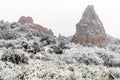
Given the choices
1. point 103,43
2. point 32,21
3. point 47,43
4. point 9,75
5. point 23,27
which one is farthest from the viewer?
point 32,21

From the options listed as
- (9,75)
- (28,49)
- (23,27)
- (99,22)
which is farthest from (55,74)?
(99,22)

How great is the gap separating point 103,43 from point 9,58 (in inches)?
1346

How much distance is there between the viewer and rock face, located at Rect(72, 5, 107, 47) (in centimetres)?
4863

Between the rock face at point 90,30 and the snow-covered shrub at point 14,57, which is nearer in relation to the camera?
the snow-covered shrub at point 14,57

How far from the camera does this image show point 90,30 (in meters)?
50.7

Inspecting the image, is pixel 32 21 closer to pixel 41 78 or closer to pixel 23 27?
pixel 23 27

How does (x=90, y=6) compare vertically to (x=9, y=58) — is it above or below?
above

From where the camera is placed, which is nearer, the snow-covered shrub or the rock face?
the snow-covered shrub

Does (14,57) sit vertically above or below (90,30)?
below

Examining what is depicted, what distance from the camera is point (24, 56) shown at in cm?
1792

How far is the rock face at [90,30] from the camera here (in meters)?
48.6

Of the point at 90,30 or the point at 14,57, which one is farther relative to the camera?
the point at 90,30

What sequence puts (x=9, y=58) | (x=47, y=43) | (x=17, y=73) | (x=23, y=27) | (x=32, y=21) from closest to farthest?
(x=17, y=73), (x=9, y=58), (x=47, y=43), (x=23, y=27), (x=32, y=21)

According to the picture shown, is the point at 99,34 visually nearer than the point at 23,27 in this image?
No
